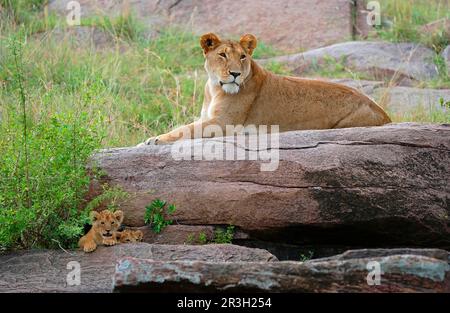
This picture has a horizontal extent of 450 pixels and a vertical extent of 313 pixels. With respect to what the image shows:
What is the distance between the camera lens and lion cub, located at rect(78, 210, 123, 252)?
6534 millimetres

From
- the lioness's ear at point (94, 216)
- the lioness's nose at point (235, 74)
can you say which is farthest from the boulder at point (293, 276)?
the lioness's nose at point (235, 74)

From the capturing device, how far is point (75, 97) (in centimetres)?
1011

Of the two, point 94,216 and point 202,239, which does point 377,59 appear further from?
point 94,216

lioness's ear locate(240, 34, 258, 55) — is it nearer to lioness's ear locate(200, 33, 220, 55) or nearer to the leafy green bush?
lioness's ear locate(200, 33, 220, 55)

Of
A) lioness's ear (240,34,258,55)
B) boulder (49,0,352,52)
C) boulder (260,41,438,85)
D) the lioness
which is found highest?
boulder (49,0,352,52)

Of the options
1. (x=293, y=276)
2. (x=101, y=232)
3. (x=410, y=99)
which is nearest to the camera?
(x=293, y=276)

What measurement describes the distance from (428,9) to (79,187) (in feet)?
33.0

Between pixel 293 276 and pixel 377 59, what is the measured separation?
852 centimetres

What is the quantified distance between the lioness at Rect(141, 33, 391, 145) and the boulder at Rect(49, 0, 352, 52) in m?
6.33

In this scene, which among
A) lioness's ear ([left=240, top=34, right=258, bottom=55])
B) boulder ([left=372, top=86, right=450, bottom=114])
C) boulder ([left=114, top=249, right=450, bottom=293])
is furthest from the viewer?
boulder ([left=372, top=86, right=450, bottom=114])

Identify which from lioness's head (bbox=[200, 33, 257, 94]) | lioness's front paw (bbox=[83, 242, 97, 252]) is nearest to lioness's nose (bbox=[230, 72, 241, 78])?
lioness's head (bbox=[200, 33, 257, 94])

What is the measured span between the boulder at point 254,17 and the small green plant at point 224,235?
775cm

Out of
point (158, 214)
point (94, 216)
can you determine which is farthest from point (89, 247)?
point (158, 214)

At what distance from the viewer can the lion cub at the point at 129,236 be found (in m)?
6.74
